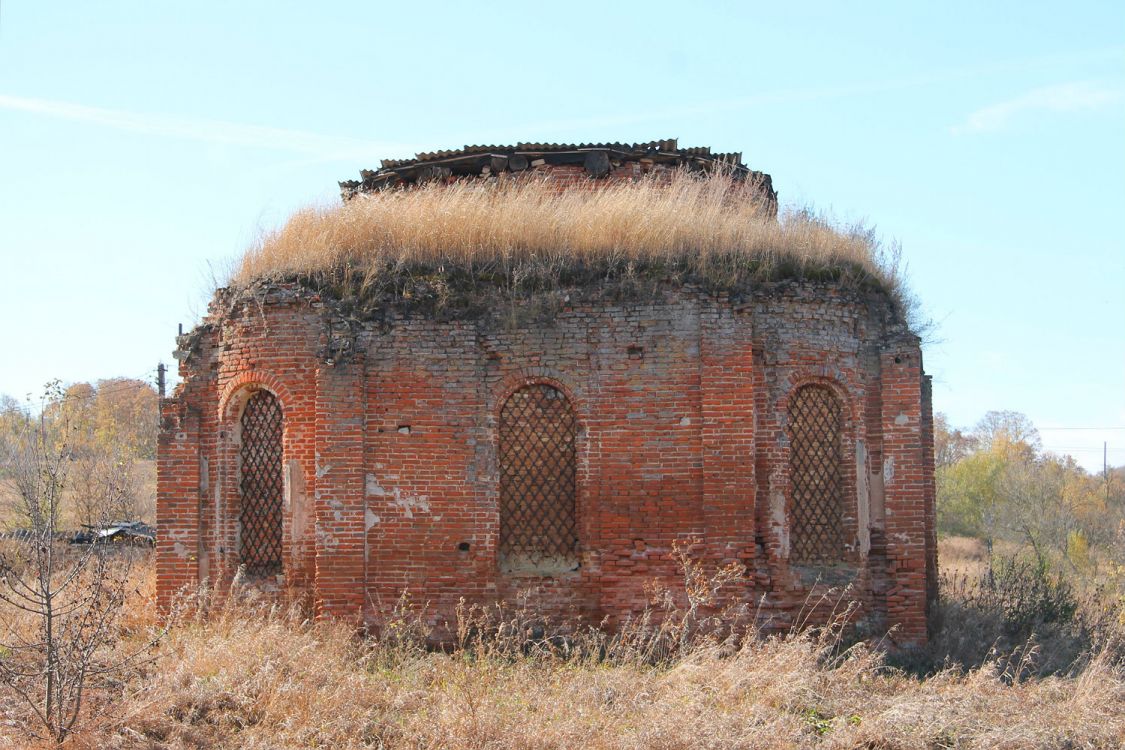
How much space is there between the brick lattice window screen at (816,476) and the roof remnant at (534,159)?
4.61m

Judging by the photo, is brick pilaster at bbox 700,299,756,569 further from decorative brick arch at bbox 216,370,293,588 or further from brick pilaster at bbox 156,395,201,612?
brick pilaster at bbox 156,395,201,612

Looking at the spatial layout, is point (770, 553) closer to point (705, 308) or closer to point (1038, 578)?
point (705, 308)

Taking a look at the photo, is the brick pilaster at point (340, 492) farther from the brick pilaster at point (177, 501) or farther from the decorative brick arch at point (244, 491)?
the brick pilaster at point (177, 501)

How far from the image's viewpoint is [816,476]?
456 inches

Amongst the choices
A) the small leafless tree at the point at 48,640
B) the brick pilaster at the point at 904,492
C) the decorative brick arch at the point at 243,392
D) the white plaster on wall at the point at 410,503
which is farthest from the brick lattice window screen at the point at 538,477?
Result: the small leafless tree at the point at 48,640

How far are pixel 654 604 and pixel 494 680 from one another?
241 cm

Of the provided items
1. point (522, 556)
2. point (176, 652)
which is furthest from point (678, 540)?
point (176, 652)

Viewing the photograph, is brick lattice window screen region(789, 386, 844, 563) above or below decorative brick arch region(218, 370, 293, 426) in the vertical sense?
below

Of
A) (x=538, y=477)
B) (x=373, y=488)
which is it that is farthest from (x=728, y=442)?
(x=373, y=488)

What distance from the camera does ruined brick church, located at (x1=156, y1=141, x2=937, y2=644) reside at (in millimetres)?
10977

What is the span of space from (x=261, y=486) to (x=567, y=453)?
3.69 metres

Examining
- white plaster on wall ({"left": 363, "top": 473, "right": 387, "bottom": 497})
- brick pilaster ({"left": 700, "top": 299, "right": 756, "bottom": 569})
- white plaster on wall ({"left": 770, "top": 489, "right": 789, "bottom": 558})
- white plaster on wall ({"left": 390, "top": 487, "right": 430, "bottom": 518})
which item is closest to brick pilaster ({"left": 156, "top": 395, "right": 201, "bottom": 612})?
white plaster on wall ({"left": 363, "top": 473, "right": 387, "bottom": 497})

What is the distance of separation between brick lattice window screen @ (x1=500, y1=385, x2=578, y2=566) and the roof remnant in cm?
481

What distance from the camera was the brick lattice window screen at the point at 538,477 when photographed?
11227 mm
